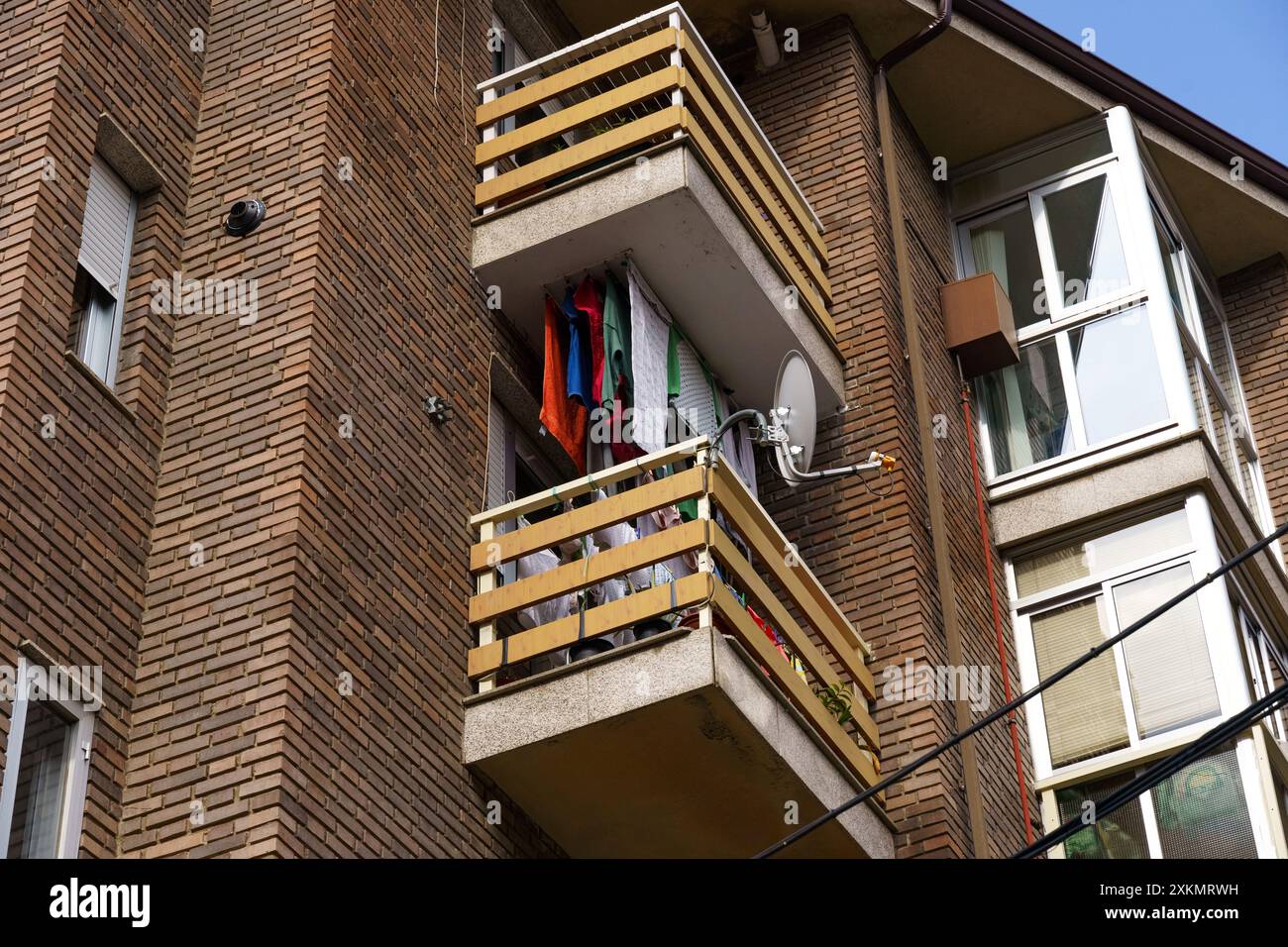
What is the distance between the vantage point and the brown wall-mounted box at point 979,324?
17.7 metres

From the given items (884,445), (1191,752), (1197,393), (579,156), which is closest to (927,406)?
(884,445)

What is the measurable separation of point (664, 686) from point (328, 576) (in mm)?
2072

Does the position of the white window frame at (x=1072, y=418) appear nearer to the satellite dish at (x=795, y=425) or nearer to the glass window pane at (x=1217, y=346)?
the glass window pane at (x=1217, y=346)

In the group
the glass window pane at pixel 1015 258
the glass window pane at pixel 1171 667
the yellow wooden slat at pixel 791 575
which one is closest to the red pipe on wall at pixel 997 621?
the glass window pane at pixel 1171 667

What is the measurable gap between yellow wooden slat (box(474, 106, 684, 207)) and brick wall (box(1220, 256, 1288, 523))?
8169mm

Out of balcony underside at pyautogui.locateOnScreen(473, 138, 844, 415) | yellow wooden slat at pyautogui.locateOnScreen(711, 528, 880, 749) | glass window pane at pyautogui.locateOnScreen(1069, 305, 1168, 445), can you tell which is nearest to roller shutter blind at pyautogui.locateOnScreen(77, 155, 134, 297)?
balcony underside at pyautogui.locateOnScreen(473, 138, 844, 415)

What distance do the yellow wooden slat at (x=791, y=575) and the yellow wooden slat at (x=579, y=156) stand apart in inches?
115

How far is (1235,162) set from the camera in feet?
63.4

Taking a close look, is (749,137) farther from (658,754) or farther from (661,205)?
(658,754)

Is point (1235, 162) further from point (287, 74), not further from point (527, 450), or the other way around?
point (287, 74)

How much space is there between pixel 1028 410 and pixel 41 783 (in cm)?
1022

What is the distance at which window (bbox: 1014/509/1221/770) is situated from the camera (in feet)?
50.0

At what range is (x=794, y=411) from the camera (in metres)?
14.0

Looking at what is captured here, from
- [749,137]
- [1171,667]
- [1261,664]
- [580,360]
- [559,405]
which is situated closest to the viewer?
[559,405]
